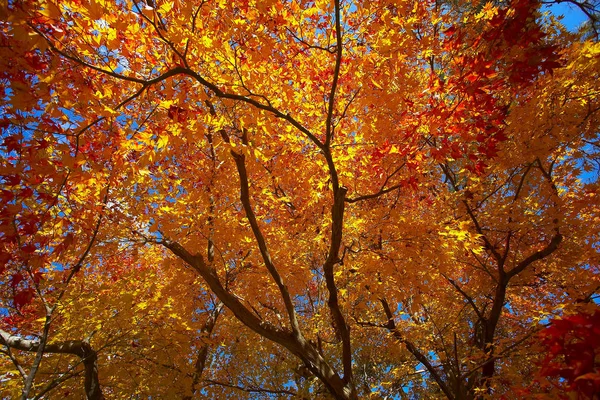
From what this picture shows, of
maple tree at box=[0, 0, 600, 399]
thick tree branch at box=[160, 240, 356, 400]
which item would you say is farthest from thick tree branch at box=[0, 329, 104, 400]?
thick tree branch at box=[160, 240, 356, 400]

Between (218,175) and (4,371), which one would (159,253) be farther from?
(4,371)

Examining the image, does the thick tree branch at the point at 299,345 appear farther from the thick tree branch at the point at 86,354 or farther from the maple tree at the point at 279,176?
the thick tree branch at the point at 86,354

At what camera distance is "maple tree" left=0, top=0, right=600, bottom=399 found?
3.16m

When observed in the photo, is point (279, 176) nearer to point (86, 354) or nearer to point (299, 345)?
point (299, 345)

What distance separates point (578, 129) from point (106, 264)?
8912mm

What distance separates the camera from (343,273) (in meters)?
6.23

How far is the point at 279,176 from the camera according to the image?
20.5ft

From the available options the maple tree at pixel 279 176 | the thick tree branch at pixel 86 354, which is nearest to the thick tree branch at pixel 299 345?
the maple tree at pixel 279 176

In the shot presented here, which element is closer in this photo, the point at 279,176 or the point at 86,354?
the point at 86,354

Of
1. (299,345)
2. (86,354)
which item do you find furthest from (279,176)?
(86,354)

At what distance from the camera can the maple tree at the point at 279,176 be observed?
3156 mm

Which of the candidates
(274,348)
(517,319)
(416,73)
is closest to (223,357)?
(274,348)

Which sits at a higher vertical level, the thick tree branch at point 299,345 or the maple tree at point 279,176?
the maple tree at point 279,176

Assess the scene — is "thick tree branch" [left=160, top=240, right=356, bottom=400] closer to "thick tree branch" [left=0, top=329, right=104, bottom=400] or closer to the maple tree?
the maple tree
